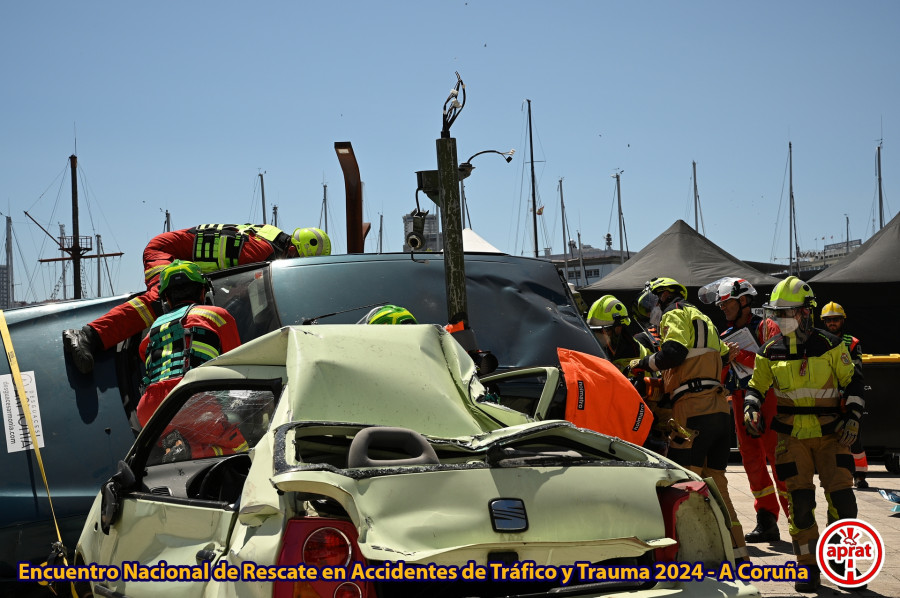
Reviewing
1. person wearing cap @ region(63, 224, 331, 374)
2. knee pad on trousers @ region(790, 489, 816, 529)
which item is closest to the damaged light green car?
person wearing cap @ region(63, 224, 331, 374)

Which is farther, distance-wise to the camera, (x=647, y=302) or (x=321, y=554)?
(x=647, y=302)

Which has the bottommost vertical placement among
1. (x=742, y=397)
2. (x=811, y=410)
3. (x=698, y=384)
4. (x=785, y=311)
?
(x=742, y=397)

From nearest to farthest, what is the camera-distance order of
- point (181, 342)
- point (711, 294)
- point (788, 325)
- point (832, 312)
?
point (181, 342) → point (788, 325) → point (711, 294) → point (832, 312)

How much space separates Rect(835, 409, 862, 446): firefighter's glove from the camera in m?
6.23

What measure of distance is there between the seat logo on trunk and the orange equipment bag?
2.82 meters

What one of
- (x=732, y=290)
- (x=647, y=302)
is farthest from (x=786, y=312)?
(x=647, y=302)

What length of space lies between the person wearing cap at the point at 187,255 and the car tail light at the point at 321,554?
145 inches

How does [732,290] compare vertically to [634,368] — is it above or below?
above

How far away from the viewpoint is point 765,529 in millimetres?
7805

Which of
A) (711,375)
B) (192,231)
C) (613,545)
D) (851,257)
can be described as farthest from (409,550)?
(851,257)

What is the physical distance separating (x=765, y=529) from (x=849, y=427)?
1.90 meters

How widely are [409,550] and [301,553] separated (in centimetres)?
32

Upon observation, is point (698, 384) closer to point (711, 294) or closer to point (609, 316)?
point (609, 316)

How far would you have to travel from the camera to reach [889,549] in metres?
7.03
